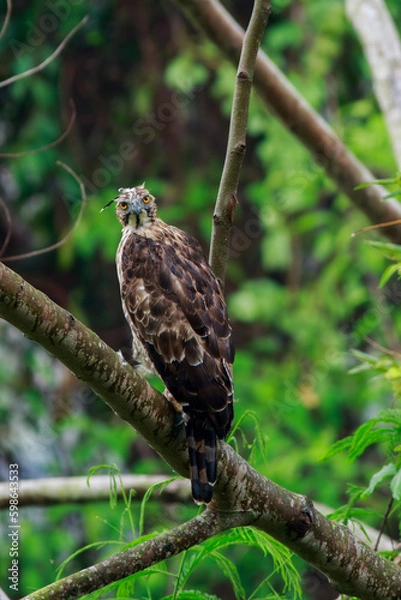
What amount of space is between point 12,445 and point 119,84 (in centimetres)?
334

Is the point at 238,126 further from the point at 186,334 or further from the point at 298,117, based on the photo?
the point at 298,117

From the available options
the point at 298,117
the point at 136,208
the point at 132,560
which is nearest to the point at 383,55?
the point at 298,117

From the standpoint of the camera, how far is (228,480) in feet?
8.57

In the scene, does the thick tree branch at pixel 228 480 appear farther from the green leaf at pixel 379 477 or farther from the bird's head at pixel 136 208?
the bird's head at pixel 136 208

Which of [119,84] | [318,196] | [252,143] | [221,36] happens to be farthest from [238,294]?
[221,36]

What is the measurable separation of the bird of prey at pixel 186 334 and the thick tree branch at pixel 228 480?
0.07 meters

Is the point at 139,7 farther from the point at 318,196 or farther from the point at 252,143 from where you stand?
the point at 318,196

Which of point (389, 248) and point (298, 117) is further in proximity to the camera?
point (298, 117)
